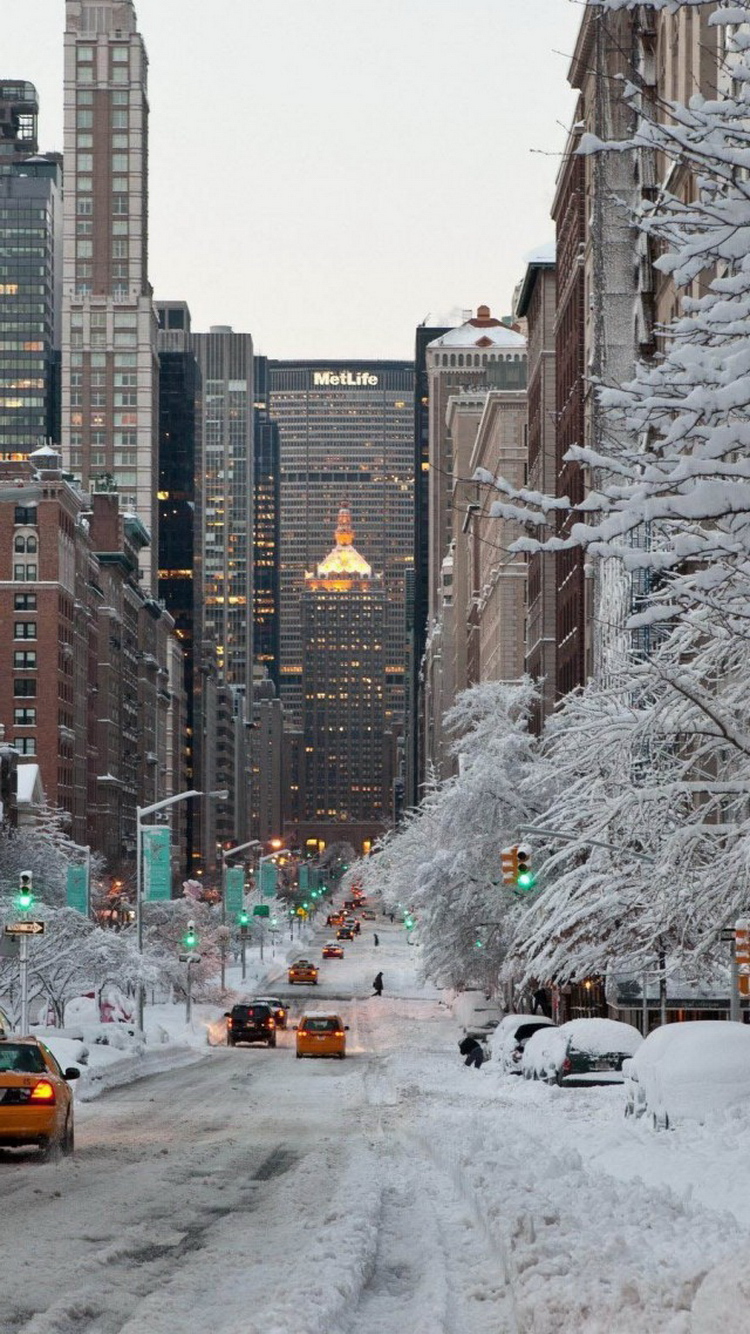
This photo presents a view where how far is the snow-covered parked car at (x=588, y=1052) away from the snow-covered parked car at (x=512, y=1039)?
4.70 meters

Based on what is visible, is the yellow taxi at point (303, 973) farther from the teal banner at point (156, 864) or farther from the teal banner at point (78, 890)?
the teal banner at point (78, 890)

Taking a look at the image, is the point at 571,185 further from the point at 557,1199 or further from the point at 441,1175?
A: the point at 557,1199

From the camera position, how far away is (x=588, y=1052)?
124ft

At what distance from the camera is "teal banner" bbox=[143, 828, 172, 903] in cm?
6069

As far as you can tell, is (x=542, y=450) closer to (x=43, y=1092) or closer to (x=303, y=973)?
(x=303, y=973)

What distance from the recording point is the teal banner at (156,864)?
60.7 m

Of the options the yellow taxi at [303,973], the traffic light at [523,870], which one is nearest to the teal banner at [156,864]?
the traffic light at [523,870]

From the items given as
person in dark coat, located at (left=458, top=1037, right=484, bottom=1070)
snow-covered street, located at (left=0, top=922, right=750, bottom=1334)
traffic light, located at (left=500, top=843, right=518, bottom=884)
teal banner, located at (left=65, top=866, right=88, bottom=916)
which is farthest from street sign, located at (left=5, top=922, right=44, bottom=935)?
teal banner, located at (left=65, top=866, right=88, bottom=916)

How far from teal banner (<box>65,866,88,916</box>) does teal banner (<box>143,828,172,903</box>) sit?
192cm

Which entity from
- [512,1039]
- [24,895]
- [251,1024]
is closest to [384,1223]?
[24,895]

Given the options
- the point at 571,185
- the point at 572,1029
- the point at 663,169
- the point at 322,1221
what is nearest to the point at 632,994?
the point at 572,1029

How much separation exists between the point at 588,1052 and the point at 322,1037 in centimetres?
2108

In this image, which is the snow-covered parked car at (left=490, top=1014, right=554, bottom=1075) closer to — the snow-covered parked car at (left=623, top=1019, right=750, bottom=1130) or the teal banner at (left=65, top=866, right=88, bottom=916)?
the snow-covered parked car at (left=623, top=1019, right=750, bottom=1130)

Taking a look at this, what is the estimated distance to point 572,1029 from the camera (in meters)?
38.8
